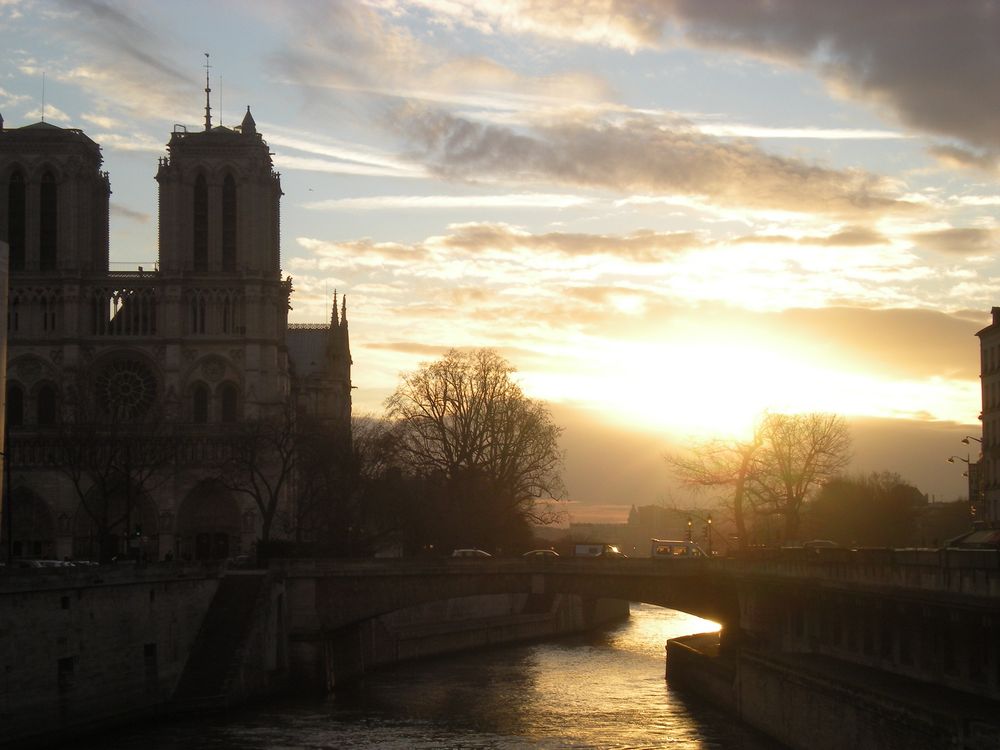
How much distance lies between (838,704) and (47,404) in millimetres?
81657

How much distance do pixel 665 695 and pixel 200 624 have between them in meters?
18.1

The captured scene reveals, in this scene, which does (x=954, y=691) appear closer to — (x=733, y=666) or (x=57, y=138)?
(x=733, y=666)

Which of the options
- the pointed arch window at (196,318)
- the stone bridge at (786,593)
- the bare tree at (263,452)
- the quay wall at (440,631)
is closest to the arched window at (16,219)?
the pointed arch window at (196,318)

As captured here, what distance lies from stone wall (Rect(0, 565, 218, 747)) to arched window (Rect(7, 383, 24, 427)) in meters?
53.7

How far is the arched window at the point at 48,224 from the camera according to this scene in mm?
109625

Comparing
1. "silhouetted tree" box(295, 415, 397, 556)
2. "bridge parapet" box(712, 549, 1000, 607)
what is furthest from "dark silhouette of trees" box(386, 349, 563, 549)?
"bridge parapet" box(712, 549, 1000, 607)

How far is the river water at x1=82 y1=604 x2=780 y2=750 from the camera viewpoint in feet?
155

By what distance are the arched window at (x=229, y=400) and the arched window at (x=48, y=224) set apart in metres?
14.9

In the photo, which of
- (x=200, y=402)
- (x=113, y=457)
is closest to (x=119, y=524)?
(x=200, y=402)

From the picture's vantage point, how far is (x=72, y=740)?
45.7 m

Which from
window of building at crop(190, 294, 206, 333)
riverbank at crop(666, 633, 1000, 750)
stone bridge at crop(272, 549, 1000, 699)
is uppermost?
window of building at crop(190, 294, 206, 333)

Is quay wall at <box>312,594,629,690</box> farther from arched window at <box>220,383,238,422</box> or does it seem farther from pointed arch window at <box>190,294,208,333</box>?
pointed arch window at <box>190,294,208,333</box>

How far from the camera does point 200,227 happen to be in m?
113

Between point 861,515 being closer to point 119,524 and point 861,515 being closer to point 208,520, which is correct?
point 208,520
